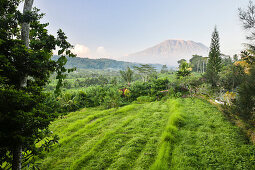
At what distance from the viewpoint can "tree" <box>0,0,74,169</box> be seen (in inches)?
91.6

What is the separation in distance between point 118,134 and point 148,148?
2.06 m

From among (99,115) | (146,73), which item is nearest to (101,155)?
(99,115)

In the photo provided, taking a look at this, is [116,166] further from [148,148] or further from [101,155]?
[148,148]

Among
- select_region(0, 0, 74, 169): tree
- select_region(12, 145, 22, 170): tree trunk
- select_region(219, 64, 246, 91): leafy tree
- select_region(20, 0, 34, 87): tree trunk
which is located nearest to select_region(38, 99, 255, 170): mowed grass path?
select_region(12, 145, 22, 170): tree trunk

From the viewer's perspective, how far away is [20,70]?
269cm

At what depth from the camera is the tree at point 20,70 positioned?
2326 mm

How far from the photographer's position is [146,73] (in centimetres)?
4719

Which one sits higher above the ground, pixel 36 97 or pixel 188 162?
pixel 36 97

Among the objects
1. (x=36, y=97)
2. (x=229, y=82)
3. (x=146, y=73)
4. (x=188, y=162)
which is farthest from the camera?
(x=146, y=73)

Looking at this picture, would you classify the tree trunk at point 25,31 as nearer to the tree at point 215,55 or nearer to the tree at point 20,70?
the tree at point 20,70

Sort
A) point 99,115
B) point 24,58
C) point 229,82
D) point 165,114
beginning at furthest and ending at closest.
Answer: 1. point 229,82
2. point 99,115
3. point 165,114
4. point 24,58

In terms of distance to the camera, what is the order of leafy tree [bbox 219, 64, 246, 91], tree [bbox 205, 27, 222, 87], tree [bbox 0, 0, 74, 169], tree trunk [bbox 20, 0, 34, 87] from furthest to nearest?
tree [bbox 205, 27, 222, 87] → leafy tree [bbox 219, 64, 246, 91] → tree trunk [bbox 20, 0, 34, 87] → tree [bbox 0, 0, 74, 169]

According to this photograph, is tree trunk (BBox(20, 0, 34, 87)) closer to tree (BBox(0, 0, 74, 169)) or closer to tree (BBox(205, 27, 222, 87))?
tree (BBox(0, 0, 74, 169))

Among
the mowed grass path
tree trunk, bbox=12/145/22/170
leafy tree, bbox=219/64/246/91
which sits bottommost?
the mowed grass path
